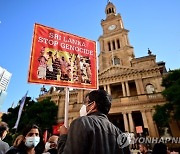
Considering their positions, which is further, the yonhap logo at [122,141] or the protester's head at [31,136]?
the protester's head at [31,136]

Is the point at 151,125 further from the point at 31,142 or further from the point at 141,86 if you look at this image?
the point at 31,142

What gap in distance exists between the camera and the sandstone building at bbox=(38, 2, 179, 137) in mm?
19219

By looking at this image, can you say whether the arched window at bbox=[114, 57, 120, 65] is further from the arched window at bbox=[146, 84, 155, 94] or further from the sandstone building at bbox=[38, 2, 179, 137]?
the arched window at bbox=[146, 84, 155, 94]

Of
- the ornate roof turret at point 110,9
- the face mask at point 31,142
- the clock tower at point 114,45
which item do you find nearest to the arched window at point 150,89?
the clock tower at point 114,45

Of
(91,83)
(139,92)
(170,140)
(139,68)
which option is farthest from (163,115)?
(91,83)

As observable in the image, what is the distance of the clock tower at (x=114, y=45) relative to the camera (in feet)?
91.7

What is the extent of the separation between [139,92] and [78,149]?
2190cm

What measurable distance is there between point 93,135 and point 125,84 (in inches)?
904

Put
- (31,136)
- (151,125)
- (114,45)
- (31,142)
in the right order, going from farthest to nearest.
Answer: (114,45) < (151,125) < (31,136) < (31,142)

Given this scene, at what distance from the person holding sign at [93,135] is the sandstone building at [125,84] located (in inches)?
573

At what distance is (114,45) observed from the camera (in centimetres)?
3097

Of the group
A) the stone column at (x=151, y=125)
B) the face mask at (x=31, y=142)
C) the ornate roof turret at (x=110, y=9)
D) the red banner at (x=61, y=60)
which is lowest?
the stone column at (x=151, y=125)

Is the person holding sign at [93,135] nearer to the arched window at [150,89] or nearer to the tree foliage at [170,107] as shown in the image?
the tree foliage at [170,107]

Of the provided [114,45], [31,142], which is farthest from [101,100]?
[114,45]
